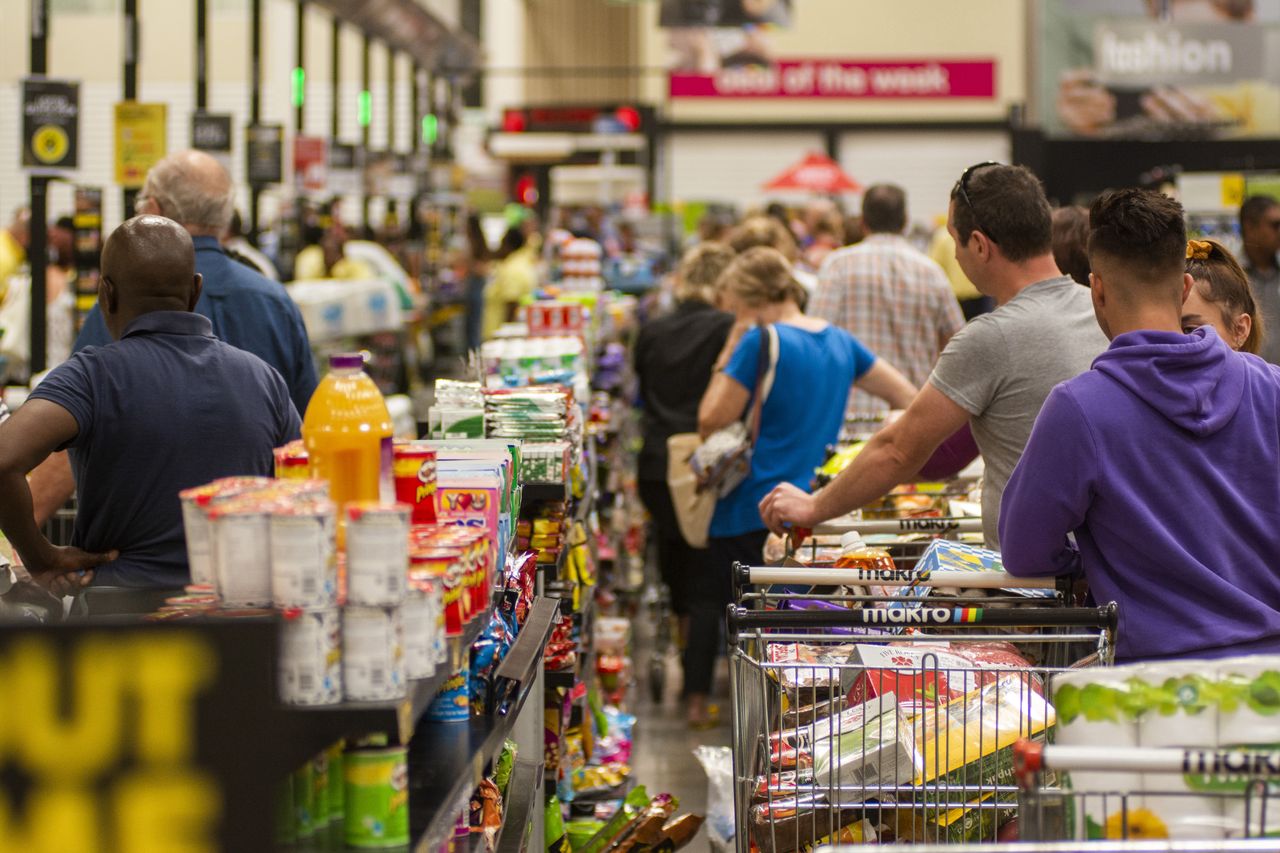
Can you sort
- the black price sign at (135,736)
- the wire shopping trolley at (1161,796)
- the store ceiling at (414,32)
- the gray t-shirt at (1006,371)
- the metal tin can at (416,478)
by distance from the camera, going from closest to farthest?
the black price sign at (135,736)
the wire shopping trolley at (1161,796)
the metal tin can at (416,478)
the gray t-shirt at (1006,371)
the store ceiling at (414,32)

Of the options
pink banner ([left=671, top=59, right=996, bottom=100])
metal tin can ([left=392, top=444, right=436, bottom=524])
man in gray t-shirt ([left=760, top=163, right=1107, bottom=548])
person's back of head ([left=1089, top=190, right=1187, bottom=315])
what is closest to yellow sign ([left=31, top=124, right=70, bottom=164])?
man in gray t-shirt ([left=760, top=163, right=1107, bottom=548])

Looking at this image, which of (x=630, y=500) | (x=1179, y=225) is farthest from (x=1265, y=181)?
(x=1179, y=225)

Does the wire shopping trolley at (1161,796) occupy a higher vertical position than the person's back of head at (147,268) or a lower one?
lower

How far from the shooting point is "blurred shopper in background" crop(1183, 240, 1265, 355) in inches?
157

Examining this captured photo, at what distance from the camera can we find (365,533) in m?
2.29

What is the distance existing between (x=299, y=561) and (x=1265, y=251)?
696 cm

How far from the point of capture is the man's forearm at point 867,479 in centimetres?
411

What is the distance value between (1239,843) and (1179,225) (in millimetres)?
1371

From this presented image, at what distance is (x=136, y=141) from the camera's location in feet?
31.0

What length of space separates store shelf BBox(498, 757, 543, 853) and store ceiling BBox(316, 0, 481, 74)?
45.7 feet

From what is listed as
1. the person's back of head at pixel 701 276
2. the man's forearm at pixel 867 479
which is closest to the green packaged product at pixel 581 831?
the man's forearm at pixel 867 479

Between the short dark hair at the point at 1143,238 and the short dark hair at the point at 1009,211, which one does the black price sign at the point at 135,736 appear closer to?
the short dark hair at the point at 1143,238

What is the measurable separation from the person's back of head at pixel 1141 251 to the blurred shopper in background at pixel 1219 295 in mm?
Answer: 836

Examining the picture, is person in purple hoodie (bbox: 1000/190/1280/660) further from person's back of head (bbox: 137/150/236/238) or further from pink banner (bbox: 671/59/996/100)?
pink banner (bbox: 671/59/996/100)
